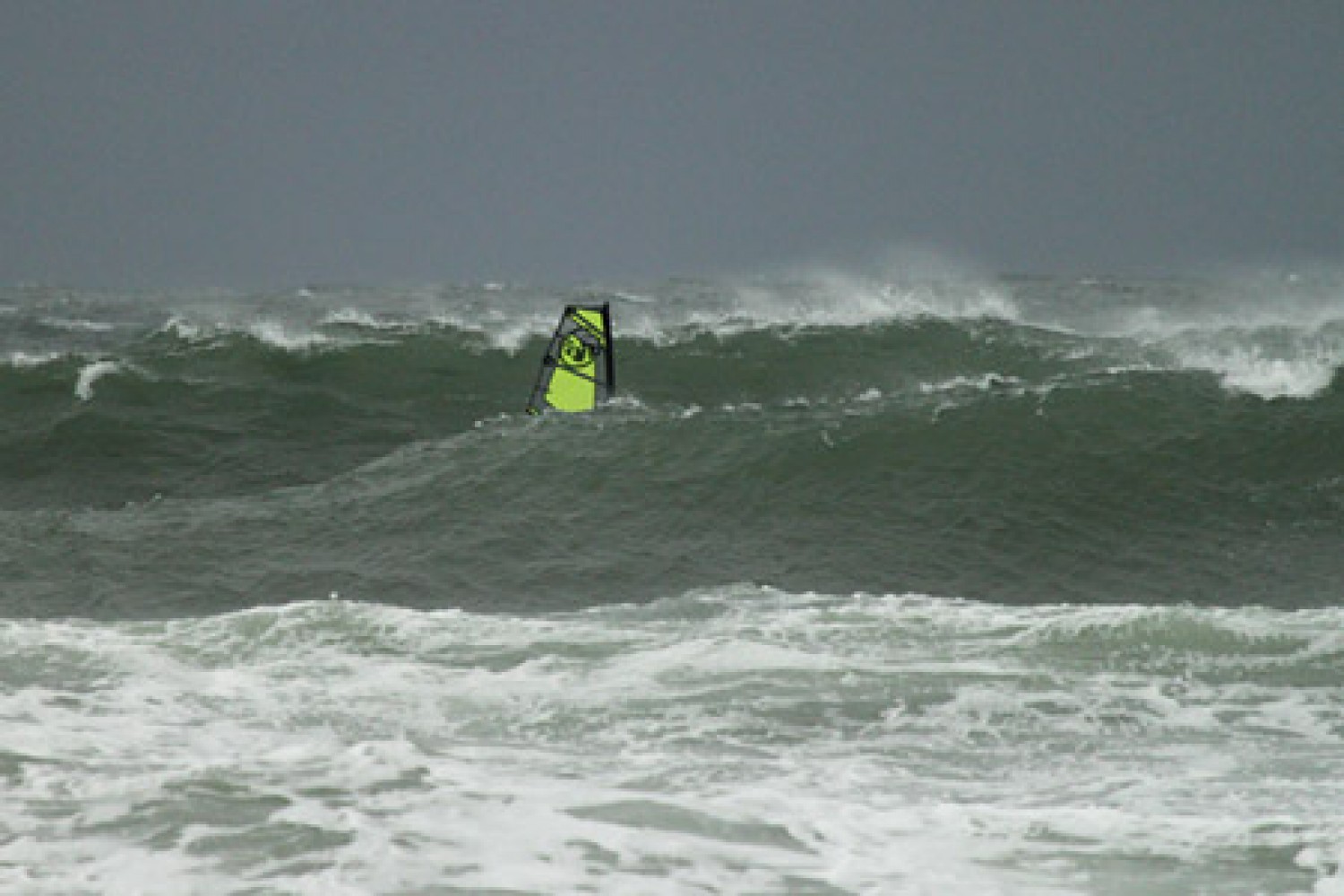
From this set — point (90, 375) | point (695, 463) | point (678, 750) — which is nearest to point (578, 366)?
point (695, 463)

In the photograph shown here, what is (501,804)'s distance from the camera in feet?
18.1

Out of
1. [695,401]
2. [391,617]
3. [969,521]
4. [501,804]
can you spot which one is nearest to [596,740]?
[501,804]

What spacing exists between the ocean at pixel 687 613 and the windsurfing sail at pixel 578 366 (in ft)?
1.34

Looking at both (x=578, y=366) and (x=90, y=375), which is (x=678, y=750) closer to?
(x=578, y=366)

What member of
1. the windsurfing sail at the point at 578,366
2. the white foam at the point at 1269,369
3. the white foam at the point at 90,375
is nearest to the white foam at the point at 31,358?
the white foam at the point at 90,375

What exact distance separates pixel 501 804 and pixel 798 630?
3188mm

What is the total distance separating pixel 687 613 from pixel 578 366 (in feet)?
29.6

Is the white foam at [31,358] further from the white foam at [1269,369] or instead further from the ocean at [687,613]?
the white foam at [1269,369]

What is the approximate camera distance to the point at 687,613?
9.19 metres

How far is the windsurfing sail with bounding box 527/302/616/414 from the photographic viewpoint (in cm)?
1738

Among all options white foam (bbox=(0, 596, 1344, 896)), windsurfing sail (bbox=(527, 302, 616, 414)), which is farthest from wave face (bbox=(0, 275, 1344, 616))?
white foam (bbox=(0, 596, 1344, 896))

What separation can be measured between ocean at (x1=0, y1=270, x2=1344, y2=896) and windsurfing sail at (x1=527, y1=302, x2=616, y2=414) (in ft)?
1.34

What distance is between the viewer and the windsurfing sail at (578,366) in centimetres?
1738

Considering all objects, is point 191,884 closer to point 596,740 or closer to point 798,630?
point 596,740
